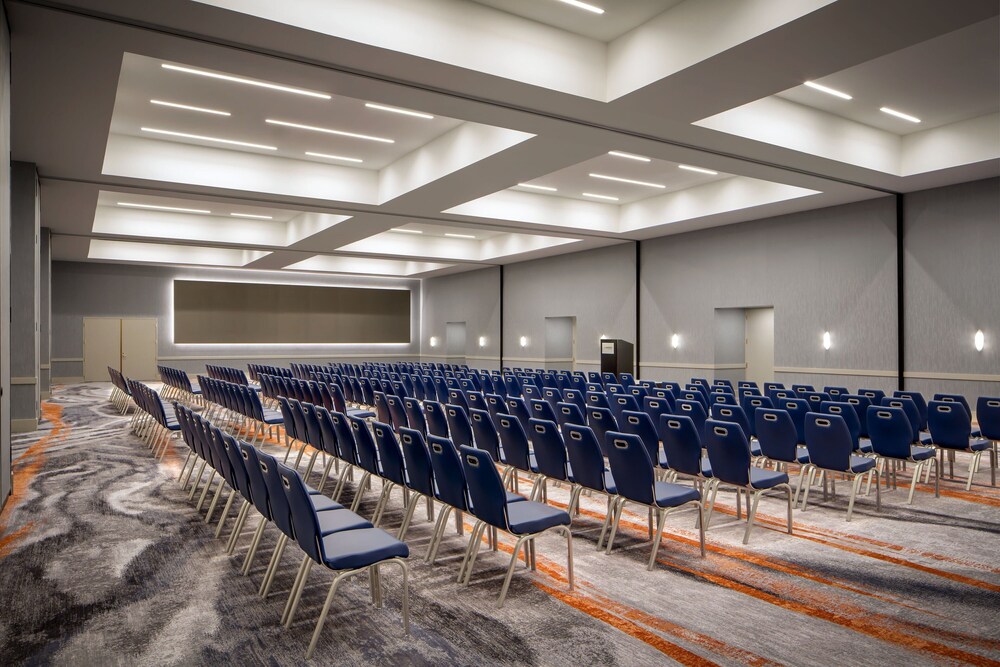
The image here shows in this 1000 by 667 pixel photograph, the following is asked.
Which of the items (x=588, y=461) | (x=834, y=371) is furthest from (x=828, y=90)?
(x=588, y=461)

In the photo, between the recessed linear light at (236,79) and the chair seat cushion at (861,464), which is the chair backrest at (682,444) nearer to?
the chair seat cushion at (861,464)

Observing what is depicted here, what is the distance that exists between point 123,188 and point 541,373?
26.1 feet

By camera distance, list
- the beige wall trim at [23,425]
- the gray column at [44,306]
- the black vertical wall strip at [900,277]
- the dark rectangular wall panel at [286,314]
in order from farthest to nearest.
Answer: the dark rectangular wall panel at [286,314] → the gray column at [44,306] → the black vertical wall strip at [900,277] → the beige wall trim at [23,425]

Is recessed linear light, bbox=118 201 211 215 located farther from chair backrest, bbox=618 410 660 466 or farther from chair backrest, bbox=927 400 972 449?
chair backrest, bbox=927 400 972 449

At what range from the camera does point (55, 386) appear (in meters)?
20.5

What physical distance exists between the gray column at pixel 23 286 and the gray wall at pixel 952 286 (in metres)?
14.2

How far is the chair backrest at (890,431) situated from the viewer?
6.03m

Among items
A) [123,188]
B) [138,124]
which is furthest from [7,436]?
[123,188]

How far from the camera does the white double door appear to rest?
21719 millimetres

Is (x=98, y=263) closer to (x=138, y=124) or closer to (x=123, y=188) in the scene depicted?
(x=123, y=188)

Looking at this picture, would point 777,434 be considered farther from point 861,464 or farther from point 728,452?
point 728,452

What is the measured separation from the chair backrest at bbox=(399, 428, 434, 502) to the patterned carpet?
52 centimetres

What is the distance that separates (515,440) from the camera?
17.9 ft

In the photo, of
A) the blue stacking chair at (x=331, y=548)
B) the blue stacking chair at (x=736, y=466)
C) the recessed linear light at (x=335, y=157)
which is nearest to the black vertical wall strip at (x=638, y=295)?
the recessed linear light at (x=335, y=157)
